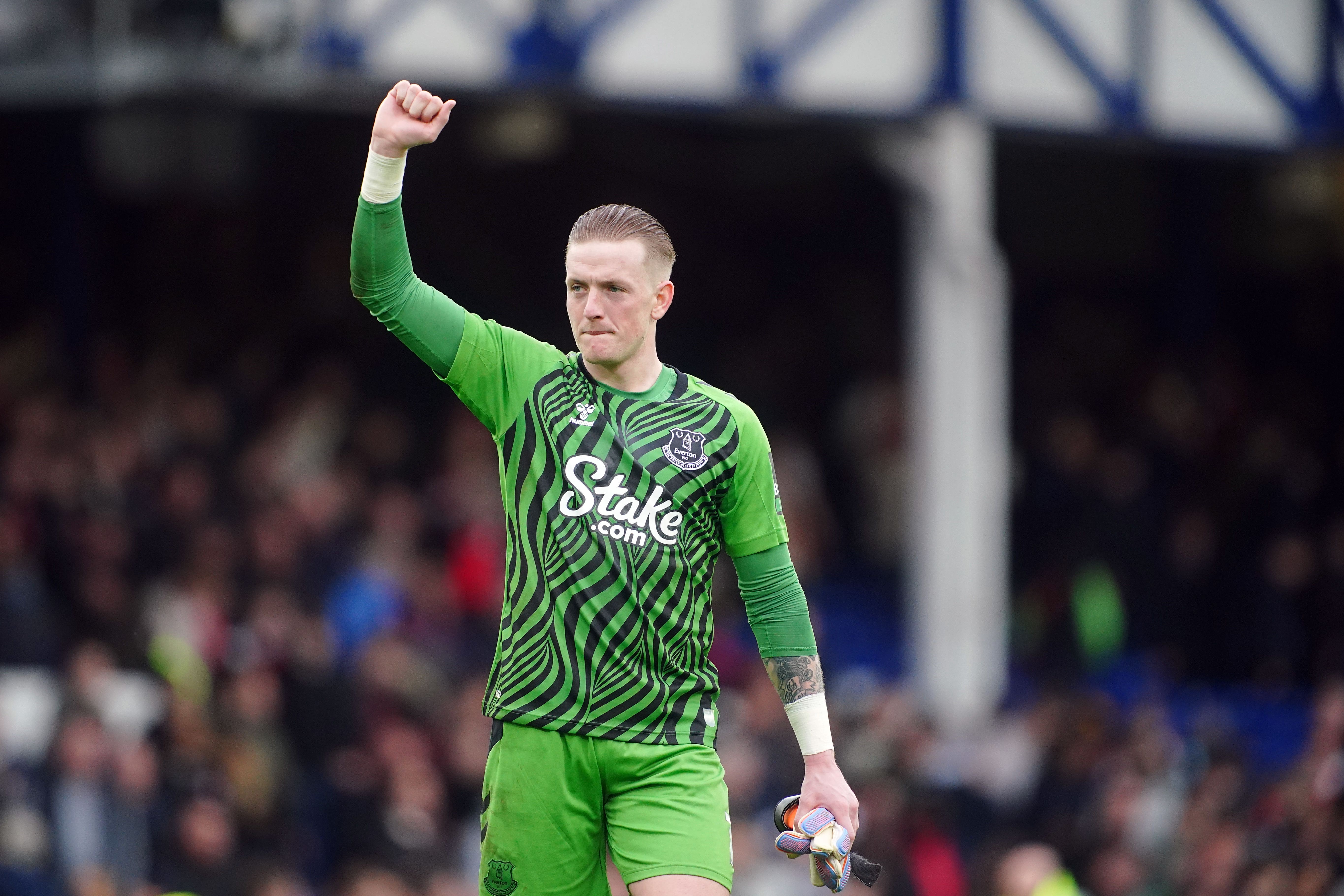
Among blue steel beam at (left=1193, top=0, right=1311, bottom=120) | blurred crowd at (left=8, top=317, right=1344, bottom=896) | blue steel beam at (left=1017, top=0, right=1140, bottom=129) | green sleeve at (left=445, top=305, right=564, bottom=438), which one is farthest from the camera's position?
blue steel beam at (left=1193, top=0, right=1311, bottom=120)

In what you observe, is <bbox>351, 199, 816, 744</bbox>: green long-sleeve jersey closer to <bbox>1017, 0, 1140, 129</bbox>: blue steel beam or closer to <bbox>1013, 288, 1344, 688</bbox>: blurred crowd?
<bbox>1013, 288, 1344, 688</bbox>: blurred crowd

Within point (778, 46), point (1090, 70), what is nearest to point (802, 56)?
point (778, 46)

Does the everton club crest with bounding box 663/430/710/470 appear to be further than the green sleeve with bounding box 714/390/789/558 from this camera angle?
No

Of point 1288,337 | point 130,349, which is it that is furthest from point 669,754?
point 1288,337

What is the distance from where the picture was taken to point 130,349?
47.2 ft

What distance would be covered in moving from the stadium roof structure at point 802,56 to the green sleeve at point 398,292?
21.6 ft

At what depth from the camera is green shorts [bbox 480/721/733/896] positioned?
4875 millimetres

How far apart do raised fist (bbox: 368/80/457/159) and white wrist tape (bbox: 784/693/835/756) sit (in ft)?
5.43

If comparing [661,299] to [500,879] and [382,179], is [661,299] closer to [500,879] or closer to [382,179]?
[382,179]

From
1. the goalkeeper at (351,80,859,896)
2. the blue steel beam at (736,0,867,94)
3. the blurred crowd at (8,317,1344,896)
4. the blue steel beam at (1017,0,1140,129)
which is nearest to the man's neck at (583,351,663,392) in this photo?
the goalkeeper at (351,80,859,896)

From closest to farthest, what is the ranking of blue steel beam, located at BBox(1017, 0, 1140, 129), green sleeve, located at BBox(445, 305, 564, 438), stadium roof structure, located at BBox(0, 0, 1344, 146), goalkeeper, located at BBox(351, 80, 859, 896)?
goalkeeper, located at BBox(351, 80, 859, 896), green sleeve, located at BBox(445, 305, 564, 438), stadium roof structure, located at BBox(0, 0, 1344, 146), blue steel beam, located at BBox(1017, 0, 1140, 129)

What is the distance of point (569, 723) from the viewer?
191 inches

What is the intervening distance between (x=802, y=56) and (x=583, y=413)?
8.46 meters

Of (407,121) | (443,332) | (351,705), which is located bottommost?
(351,705)
